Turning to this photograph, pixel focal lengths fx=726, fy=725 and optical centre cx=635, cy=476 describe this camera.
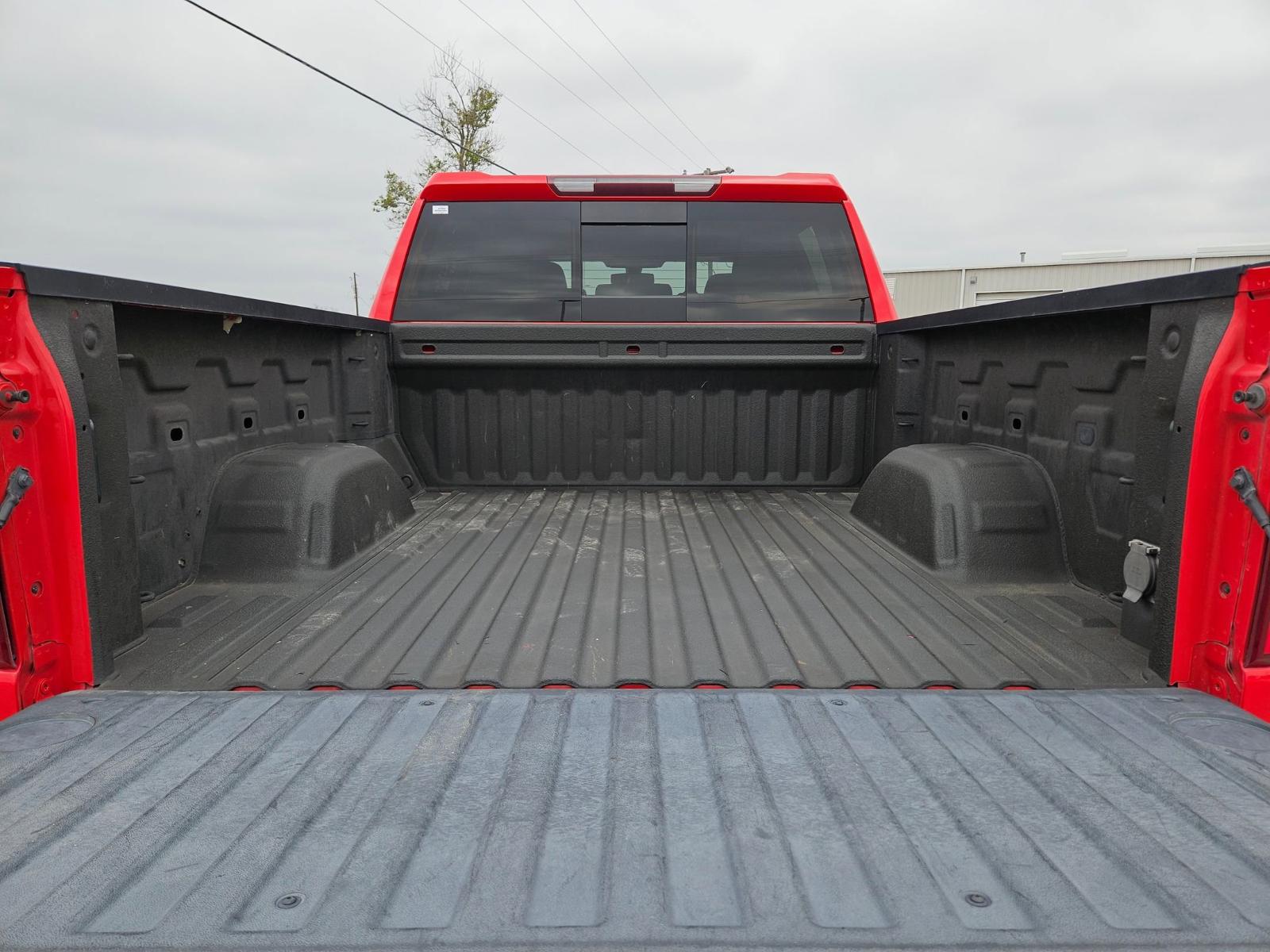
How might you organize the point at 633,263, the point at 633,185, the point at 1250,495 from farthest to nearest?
the point at 633,263, the point at 633,185, the point at 1250,495

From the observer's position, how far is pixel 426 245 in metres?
3.75

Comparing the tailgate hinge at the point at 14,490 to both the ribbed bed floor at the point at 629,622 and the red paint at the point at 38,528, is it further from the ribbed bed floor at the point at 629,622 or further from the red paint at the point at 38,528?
the ribbed bed floor at the point at 629,622

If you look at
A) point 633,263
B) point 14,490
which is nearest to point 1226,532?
point 14,490

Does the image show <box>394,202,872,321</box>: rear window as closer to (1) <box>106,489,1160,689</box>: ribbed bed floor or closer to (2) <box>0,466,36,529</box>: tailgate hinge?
(1) <box>106,489,1160,689</box>: ribbed bed floor

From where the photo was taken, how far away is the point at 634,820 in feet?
3.60

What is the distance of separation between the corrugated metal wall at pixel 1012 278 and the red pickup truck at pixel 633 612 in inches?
1034

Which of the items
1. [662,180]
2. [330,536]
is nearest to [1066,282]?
[662,180]

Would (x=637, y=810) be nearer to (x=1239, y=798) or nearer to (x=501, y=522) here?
(x=1239, y=798)

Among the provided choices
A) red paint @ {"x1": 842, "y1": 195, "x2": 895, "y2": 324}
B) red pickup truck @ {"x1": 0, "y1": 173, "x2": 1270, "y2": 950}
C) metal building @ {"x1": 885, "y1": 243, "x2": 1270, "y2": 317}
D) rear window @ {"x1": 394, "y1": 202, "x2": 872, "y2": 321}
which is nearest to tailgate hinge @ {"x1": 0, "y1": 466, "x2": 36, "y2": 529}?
red pickup truck @ {"x1": 0, "y1": 173, "x2": 1270, "y2": 950}

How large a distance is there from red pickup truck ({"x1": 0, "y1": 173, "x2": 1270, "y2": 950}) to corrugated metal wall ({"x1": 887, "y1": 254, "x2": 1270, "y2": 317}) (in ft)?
86.2

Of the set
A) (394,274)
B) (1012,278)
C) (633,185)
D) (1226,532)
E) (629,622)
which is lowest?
(629,622)

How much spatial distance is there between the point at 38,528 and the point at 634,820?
4.63 ft

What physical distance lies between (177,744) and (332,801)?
15.7 inches

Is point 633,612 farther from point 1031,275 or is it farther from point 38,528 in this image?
point 1031,275
